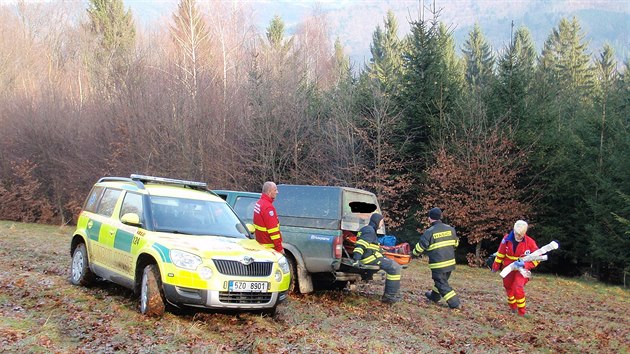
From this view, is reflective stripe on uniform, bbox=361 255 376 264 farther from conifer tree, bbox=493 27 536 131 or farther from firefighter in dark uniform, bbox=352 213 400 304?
conifer tree, bbox=493 27 536 131

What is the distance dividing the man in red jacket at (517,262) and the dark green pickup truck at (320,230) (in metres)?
2.66

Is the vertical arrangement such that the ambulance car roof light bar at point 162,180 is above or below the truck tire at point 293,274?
above

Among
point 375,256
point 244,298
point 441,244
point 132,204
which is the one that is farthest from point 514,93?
point 244,298

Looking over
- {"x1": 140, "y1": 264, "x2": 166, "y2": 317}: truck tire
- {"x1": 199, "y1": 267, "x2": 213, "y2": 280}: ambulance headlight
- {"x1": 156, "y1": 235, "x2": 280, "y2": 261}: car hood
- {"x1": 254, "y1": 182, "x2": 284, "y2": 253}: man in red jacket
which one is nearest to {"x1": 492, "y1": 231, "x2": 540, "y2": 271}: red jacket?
{"x1": 254, "y1": 182, "x2": 284, "y2": 253}: man in red jacket

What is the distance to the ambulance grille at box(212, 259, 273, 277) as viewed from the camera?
764 cm

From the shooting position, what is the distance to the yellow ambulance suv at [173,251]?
24.8 feet

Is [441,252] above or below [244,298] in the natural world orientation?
above

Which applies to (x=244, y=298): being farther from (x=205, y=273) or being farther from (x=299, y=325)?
(x=299, y=325)

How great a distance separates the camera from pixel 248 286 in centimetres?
774

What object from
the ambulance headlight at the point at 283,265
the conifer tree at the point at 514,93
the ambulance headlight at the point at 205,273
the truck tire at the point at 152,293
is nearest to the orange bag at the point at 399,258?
the ambulance headlight at the point at 283,265

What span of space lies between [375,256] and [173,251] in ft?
12.6

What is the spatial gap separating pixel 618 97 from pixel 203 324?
19963 millimetres

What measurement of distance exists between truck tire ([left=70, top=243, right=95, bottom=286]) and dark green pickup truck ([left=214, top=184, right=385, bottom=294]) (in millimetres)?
3353

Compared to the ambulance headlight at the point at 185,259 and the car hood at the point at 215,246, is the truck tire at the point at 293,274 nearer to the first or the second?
the car hood at the point at 215,246
